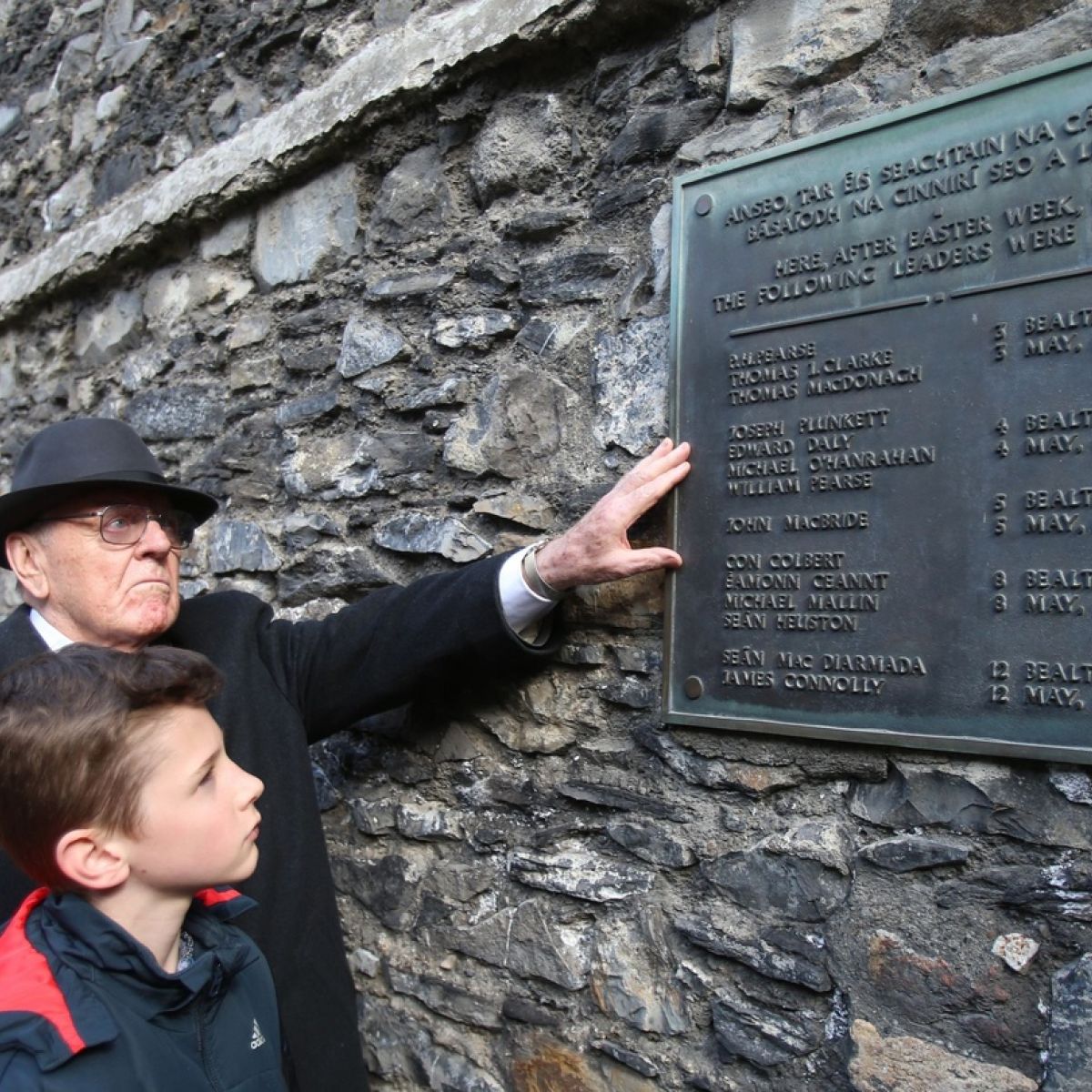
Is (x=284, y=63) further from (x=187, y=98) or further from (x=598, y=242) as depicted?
(x=598, y=242)

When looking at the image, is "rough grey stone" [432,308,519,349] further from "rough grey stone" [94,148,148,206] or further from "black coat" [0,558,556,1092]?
"rough grey stone" [94,148,148,206]

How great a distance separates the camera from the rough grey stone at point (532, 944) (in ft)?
7.38

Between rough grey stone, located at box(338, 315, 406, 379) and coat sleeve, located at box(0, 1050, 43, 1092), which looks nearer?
coat sleeve, located at box(0, 1050, 43, 1092)

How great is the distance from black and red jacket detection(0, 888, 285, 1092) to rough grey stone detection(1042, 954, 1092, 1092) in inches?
47.1

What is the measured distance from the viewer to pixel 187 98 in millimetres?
3672

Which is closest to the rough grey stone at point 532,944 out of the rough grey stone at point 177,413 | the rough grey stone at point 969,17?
the rough grey stone at point 177,413

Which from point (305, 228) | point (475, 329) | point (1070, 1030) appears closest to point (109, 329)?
point (305, 228)

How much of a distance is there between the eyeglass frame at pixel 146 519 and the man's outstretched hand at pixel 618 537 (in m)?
0.89

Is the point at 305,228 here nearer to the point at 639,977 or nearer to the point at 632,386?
the point at 632,386

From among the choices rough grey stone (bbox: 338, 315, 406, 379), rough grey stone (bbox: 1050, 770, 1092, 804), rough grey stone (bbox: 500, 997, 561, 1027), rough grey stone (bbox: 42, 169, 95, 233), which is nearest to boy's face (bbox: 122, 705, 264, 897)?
rough grey stone (bbox: 500, 997, 561, 1027)

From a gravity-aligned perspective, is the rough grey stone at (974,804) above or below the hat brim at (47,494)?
below

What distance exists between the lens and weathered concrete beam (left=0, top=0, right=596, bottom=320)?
8.36ft

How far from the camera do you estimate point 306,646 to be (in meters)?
2.50

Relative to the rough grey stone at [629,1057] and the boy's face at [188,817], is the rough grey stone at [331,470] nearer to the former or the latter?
the boy's face at [188,817]
